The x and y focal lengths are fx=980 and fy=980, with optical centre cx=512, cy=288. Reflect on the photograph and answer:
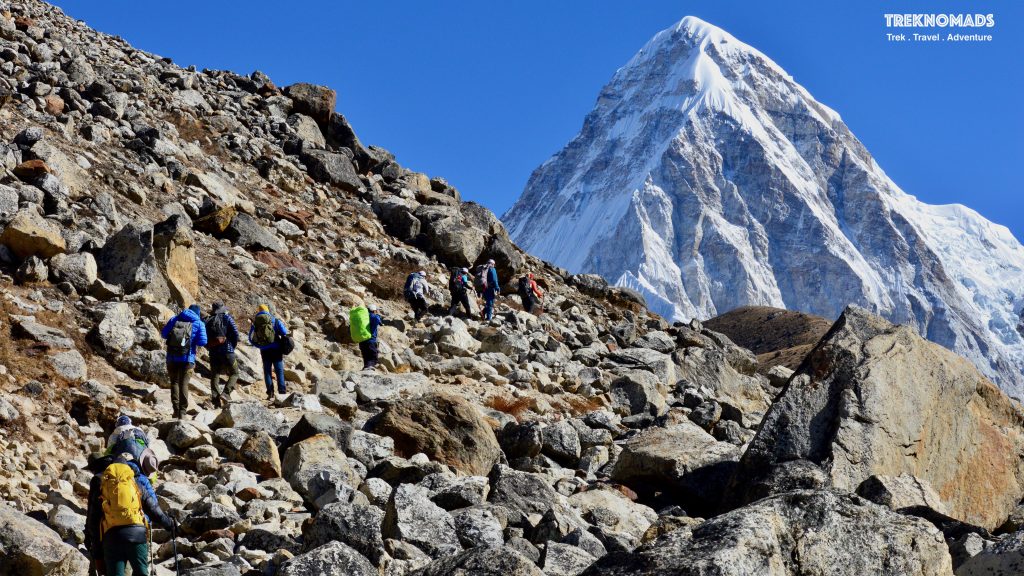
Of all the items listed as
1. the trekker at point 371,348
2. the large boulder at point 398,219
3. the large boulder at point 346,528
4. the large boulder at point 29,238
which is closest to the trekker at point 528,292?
the large boulder at point 398,219

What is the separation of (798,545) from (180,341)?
10.1 meters

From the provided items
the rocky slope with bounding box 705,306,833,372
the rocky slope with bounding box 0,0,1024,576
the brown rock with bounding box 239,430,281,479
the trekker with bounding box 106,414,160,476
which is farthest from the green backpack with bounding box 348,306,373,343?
the rocky slope with bounding box 705,306,833,372

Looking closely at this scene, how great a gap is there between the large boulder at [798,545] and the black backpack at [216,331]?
10.4 metres

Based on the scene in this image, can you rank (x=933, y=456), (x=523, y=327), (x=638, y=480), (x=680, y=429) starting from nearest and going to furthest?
(x=933, y=456), (x=638, y=480), (x=680, y=429), (x=523, y=327)

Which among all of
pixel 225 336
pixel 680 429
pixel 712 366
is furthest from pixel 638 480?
pixel 712 366

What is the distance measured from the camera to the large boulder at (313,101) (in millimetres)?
37281

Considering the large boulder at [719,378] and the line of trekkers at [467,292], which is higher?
the line of trekkers at [467,292]

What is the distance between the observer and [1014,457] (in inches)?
559

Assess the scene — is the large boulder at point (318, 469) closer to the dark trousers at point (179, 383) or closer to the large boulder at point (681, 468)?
the dark trousers at point (179, 383)

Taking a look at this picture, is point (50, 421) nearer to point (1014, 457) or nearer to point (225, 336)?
point (225, 336)

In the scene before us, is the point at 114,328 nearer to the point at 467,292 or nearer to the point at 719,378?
the point at 467,292

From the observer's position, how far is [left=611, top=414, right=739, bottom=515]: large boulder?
1334cm

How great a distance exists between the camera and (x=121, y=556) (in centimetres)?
798

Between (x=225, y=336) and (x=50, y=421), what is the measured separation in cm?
363
